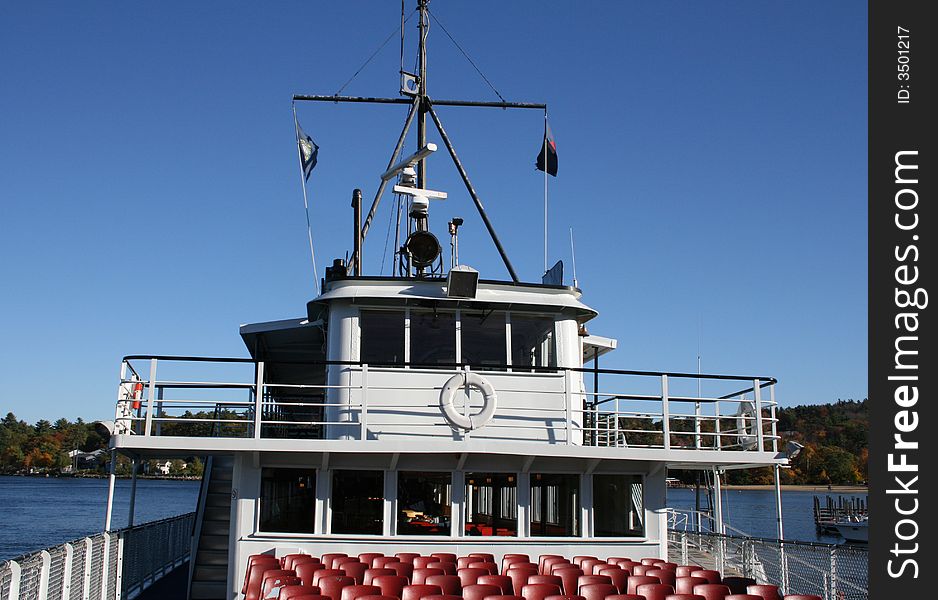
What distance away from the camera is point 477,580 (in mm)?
9578

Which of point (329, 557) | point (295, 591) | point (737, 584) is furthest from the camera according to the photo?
point (329, 557)

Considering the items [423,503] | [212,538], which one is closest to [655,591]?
[423,503]

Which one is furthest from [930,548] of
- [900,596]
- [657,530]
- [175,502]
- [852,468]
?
[852,468]

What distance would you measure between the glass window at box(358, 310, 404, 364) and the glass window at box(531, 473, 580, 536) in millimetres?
2540

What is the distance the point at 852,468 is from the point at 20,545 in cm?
9651

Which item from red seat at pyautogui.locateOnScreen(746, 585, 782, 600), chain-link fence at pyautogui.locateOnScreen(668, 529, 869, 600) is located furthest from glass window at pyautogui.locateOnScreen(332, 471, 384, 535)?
chain-link fence at pyautogui.locateOnScreen(668, 529, 869, 600)

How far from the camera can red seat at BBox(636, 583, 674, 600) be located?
29.4 ft

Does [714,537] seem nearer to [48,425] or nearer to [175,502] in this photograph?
[175,502]

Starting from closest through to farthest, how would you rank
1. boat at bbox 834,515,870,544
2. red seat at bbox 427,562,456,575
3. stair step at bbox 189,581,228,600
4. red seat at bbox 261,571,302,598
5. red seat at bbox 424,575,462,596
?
red seat at bbox 261,571,302,598, red seat at bbox 424,575,462,596, red seat at bbox 427,562,456,575, stair step at bbox 189,581,228,600, boat at bbox 834,515,870,544

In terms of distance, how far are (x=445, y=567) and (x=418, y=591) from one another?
4.53 ft

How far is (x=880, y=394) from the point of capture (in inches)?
323

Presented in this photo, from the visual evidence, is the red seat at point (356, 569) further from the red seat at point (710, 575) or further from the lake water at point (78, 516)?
the lake water at point (78, 516)

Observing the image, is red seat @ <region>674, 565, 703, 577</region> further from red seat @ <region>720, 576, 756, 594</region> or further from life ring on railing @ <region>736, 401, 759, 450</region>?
life ring on railing @ <region>736, 401, 759, 450</region>

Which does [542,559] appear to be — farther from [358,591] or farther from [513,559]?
[358,591]
